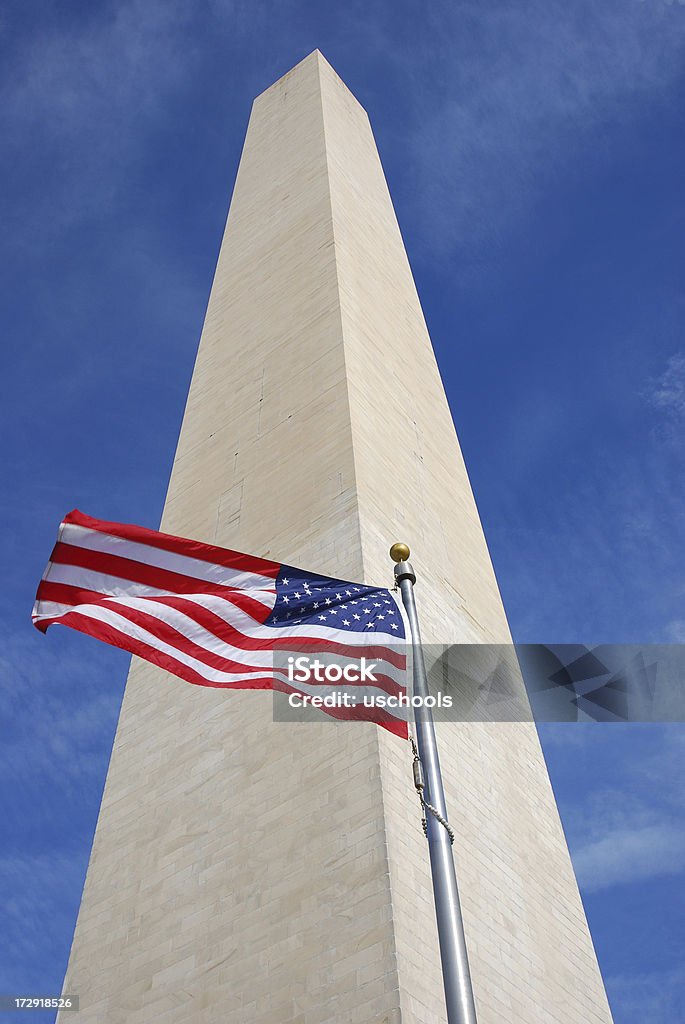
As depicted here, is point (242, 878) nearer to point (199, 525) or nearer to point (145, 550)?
point (145, 550)

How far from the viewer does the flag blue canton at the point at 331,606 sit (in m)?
8.61

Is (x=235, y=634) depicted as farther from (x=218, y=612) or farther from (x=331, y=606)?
(x=331, y=606)

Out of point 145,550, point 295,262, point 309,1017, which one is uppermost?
point 295,262

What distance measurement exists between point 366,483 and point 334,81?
69.2ft

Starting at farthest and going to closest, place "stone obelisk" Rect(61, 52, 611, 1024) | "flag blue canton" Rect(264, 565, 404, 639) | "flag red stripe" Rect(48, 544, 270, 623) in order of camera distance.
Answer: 1. "stone obelisk" Rect(61, 52, 611, 1024)
2. "flag red stripe" Rect(48, 544, 270, 623)
3. "flag blue canton" Rect(264, 565, 404, 639)

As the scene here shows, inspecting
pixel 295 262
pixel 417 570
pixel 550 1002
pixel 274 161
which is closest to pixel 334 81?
pixel 274 161

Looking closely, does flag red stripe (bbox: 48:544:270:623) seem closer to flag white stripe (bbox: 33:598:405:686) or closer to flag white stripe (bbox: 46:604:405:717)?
flag white stripe (bbox: 33:598:405:686)

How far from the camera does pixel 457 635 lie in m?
16.4

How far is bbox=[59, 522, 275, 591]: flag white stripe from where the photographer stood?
9.88 meters

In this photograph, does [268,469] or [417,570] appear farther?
[268,469]

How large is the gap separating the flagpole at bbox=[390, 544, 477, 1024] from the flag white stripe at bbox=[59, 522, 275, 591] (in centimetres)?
191

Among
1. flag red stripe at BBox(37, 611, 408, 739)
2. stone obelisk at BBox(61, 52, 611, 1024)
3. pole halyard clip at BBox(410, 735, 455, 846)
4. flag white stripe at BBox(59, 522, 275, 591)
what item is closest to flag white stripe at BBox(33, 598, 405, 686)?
flag red stripe at BBox(37, 611, 408, 739)
